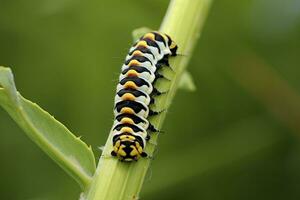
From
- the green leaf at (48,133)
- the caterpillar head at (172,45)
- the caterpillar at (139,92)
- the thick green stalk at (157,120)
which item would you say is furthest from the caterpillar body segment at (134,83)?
the green leaf at (48,133)

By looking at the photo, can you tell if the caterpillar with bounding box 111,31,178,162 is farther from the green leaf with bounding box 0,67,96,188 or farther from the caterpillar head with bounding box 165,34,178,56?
the green leaf with bounding box 0,67,96,188

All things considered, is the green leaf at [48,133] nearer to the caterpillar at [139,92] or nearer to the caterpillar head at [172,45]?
the caterpillar at [139,92]

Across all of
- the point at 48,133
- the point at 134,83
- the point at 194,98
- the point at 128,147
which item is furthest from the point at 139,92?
the point at 194,98

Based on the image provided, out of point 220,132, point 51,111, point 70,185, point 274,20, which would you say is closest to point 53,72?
point 51,111

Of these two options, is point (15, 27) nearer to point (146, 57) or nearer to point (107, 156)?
point (146, 57)

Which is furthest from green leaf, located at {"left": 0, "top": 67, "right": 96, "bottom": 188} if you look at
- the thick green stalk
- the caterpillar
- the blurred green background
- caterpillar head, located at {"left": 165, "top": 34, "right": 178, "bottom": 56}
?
the blurred green background

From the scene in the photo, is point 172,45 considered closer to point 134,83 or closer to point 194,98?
point 134,83
